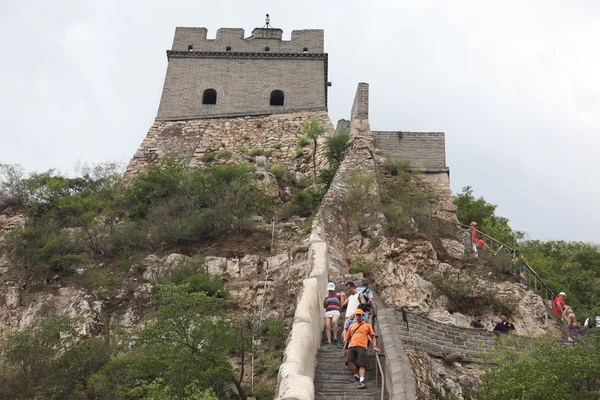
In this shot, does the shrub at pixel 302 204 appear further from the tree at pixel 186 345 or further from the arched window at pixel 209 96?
the arched window at pixel 209 96

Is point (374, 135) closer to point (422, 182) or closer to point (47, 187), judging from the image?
point (422, 182)

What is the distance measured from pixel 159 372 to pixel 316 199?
9.70 m

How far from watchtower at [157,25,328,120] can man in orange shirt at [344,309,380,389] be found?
18047mm

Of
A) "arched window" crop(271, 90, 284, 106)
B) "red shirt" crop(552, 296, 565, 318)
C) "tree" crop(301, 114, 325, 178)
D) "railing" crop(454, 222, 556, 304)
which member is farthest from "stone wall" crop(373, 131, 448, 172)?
"red shirt" crop(552, 296, 565, 318)

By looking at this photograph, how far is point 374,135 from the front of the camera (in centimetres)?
2559

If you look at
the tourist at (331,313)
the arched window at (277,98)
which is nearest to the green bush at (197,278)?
the tourist at (331,313)

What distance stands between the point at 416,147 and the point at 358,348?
15.0m

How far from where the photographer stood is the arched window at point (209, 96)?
1160 inches

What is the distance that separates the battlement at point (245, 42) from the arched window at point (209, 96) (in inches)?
68.7

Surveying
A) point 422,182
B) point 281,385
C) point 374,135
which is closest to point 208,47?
point 374,135

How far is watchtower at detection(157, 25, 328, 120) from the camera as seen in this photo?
29.0 metres

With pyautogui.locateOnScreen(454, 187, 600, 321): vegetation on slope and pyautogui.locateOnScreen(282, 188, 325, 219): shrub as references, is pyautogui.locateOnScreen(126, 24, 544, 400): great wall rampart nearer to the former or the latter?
pyautogui.locateOnScreen(282, 188, 325, 219): shrub

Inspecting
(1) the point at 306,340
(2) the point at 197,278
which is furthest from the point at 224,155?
(1) the point at 306,340

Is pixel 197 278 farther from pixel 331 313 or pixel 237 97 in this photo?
pixel 237 97
